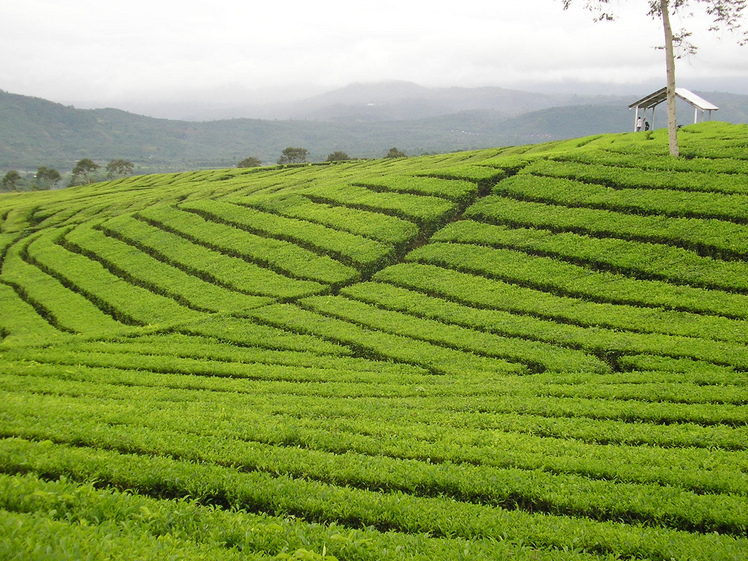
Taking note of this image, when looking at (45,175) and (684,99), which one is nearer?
(684,99)

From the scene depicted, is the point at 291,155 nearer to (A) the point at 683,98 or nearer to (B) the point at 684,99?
(B) the point at 684,99

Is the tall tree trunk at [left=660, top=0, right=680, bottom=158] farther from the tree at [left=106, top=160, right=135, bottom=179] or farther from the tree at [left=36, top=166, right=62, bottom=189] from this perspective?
the tree at [left=36, top=166, right=62, bottom=189]

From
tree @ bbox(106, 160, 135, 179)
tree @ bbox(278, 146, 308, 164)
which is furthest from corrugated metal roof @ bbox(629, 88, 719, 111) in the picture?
tree @ bbox(106, 160, 135, 179)

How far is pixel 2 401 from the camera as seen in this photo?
39.6 feet

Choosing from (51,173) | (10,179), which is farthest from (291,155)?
(10,179)

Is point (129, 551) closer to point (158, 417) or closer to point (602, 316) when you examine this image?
point (158, 417)

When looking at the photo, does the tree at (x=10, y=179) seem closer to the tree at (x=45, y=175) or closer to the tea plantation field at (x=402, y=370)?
the tree at (x=45, y=175)

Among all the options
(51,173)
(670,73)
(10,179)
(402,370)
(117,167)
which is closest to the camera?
(402,370)

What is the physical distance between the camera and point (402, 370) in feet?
56.0

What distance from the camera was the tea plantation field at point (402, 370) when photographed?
25.0 feet

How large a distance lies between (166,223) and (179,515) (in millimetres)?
33161

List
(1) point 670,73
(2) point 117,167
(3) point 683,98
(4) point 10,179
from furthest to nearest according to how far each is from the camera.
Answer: (2) point 117,167 → (4) point 10,179 → (3) point 683,98 → (1) point 670,73

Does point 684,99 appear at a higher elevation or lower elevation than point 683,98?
higher

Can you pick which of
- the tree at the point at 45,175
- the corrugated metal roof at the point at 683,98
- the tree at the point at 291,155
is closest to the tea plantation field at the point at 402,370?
the corrugated metal roof at the point at 683,98
